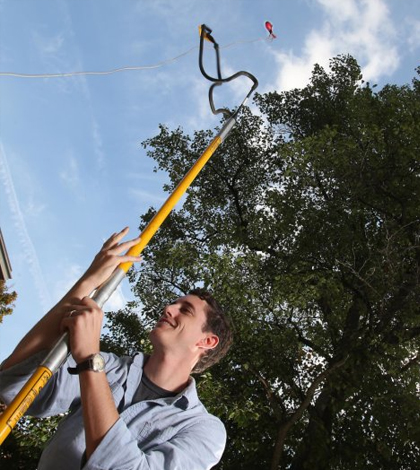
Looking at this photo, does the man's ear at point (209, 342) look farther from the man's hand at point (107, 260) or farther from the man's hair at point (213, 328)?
the man's hand at point (107, 260)

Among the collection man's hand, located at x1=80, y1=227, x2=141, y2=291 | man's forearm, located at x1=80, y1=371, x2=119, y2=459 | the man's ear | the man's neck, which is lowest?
man's forearm, located at x1=80, y1=371, x2=119, y2=459

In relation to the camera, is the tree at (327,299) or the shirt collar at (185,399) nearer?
the shirt collar at (185,399)

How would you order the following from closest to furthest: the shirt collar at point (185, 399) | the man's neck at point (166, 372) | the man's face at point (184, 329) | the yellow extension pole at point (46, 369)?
1. the yellow extension pole at point (46, 369)
2. the shirt collar at point (185, 399)
3. the man's neck at point (166, 372)
4. the man's face at point (184, 329)

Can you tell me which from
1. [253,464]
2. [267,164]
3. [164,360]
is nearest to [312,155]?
[267,164]

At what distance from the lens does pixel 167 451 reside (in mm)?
1780

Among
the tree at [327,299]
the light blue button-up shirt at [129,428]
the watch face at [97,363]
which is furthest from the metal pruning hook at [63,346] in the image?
the tree at [327,299]

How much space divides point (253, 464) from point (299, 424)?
1.55m

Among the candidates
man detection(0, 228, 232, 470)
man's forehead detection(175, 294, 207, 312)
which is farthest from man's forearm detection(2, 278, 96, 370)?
man's forehead detection(175, 294, 207, 312)

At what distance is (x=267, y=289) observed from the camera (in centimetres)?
1091

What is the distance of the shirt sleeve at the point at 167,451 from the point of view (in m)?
1.58

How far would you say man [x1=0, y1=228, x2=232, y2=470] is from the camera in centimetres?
161

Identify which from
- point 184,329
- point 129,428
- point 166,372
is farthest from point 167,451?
point 184,329

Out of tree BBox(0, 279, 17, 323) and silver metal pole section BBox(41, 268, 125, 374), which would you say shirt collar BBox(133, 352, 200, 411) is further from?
tree BBox(0, 279, 17, 323)

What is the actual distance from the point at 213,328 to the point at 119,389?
24.0 inches
